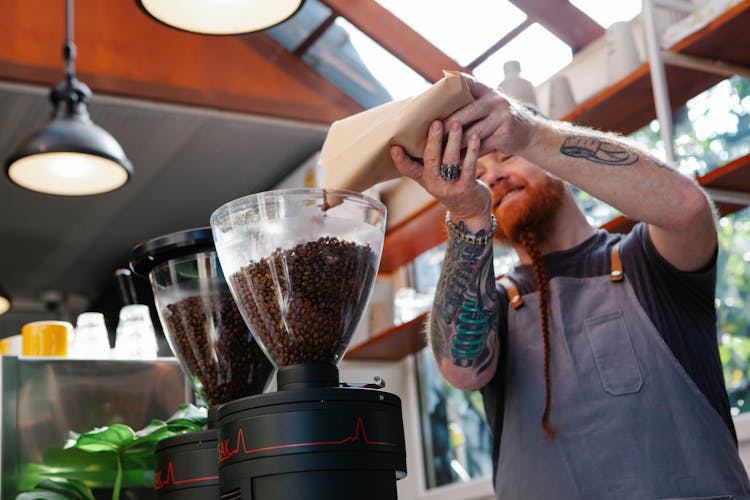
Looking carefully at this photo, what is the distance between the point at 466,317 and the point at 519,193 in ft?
0.97

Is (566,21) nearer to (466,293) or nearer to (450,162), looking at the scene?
(466,293)

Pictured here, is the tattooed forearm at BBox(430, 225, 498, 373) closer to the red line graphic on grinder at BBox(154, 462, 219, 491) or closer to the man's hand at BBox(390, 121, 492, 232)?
the man's hand at BBox(390, 121, 492, 232)

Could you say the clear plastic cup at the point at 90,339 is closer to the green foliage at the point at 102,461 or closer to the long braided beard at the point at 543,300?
the green foliage at the point at 102,461

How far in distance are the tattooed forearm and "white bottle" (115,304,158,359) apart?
679mm

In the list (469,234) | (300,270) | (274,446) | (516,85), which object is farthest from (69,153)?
(274,446)

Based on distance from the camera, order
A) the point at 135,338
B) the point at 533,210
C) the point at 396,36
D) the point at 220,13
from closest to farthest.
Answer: the point at 533,210
the point at 135,338
the point at 220,13
the point at 396,36

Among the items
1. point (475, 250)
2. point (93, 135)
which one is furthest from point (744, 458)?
point (93, 135)

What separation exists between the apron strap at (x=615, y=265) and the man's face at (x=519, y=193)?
0.13m

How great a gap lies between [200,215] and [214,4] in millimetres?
3410

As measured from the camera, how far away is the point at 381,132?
36.5 inches

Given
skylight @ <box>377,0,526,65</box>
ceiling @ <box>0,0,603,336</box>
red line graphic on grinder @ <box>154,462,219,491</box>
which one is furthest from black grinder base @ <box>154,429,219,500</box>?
skylight @ <box>377,0,526,65</box>

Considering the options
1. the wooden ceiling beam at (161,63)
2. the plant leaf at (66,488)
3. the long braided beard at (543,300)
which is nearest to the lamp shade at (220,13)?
the long braided beard at (543,300)

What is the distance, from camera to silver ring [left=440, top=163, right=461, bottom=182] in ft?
3.33

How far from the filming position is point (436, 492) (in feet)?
12.1
